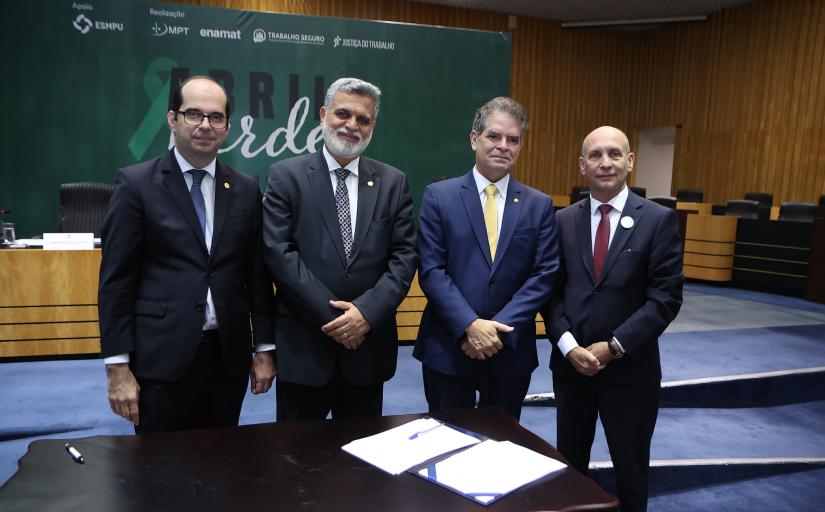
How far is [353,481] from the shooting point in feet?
3.78

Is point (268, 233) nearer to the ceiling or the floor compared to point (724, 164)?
nearer to the floor

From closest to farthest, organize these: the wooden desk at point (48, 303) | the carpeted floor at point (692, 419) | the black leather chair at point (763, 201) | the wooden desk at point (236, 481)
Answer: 1. the wooden desk at point (236, 481)
2. the carpeted floor at point (692, 419)
3. the wooden desk at point (48, 303)
4. the black leather chair at point (763, 201)

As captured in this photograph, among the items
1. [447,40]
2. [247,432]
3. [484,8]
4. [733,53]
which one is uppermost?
[484,8]

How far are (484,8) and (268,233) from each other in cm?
1006

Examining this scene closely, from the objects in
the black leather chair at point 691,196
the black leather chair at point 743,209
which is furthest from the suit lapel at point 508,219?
the black leather chair at point 691,196

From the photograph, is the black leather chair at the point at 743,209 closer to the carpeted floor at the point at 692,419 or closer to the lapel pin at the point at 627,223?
the carpeted floor at the point at 692,419

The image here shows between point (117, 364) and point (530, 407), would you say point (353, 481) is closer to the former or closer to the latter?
point (117, 364)

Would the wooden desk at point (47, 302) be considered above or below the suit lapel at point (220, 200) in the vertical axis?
A: below

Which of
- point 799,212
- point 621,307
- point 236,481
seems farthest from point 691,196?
point 236,481

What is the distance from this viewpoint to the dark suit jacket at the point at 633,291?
193 centimetres

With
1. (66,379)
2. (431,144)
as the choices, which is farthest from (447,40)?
(66,379)

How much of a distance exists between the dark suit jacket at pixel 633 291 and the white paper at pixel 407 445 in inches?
30.0

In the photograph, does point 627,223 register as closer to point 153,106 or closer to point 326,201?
point 326,201

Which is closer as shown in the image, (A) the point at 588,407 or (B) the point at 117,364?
(B) the point at 117,364
